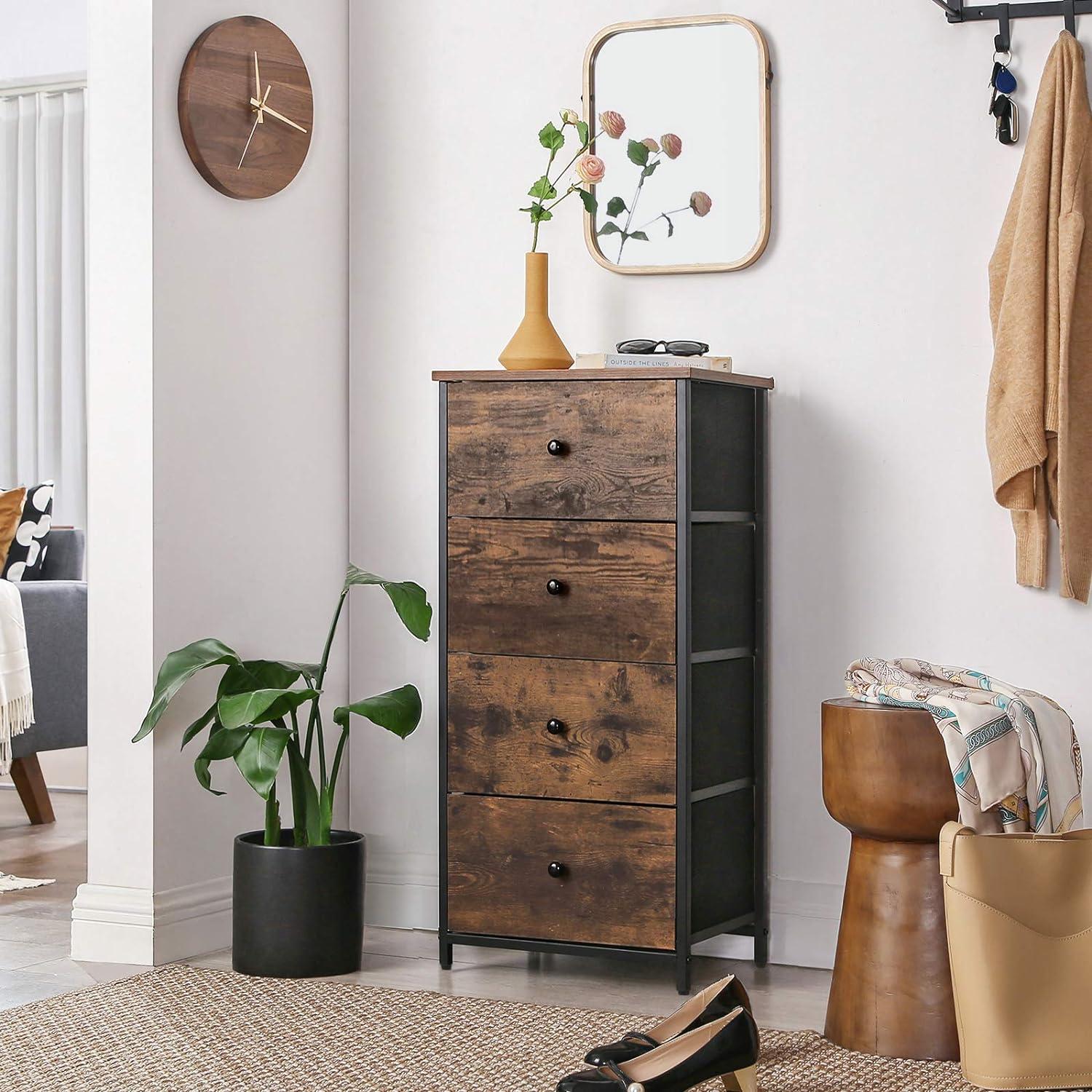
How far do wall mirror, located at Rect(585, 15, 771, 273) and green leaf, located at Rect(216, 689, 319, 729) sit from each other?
1.02 metres

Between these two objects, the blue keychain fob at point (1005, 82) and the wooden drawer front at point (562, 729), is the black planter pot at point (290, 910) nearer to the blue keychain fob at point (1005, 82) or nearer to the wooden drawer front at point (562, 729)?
the wooden drawer front at point (562, 729)

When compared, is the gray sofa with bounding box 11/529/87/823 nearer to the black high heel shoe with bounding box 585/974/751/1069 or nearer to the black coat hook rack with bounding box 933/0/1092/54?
the black high heel shoe with bounding box 585/974/751/1069

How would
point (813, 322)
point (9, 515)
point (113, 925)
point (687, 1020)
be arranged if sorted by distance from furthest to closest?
point (9, 515) → point (813, 322) → point (113, 925) → point (687, 1020)

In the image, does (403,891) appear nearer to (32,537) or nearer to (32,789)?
(32,789)

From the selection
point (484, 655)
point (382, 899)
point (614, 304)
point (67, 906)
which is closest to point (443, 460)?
point (484, 655)

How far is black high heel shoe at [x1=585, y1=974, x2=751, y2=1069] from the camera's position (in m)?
1.89

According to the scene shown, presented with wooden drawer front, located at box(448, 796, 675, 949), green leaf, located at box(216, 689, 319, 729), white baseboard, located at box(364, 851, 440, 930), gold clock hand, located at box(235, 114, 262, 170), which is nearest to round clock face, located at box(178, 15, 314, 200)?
gold clock hand, located at box(235, 114, 262, 170)

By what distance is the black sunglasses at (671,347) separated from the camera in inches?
99.7

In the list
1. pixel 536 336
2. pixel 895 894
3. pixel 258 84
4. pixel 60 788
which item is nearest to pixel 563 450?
pixel 536 336

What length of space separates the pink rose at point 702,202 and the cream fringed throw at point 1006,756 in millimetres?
1053

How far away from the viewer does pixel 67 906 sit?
2975mm

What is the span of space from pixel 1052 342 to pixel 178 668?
60.4 inches

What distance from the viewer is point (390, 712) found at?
2498 millimetres

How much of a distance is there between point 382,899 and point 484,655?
2.41 ft
